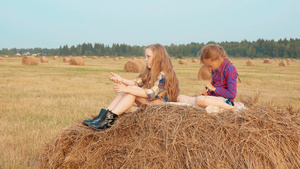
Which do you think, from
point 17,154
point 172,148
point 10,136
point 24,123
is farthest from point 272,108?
point 24,123

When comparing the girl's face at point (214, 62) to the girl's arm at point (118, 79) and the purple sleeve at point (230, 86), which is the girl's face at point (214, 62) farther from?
the girl's arm at point (118, 79)

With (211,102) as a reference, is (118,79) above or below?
above

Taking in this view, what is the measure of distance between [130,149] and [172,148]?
1.51 ft

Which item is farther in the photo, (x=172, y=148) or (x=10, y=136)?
(x=10, y=136)

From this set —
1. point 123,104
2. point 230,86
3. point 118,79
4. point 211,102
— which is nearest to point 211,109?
point 211,102

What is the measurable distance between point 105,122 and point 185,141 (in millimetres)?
1073

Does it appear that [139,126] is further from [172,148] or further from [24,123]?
[24,123]

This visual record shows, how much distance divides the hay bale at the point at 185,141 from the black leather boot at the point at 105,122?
0.07 meters

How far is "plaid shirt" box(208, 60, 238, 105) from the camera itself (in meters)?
4.31

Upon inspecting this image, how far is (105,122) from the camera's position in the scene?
3.70 meters

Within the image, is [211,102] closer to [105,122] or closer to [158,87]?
[158,87]

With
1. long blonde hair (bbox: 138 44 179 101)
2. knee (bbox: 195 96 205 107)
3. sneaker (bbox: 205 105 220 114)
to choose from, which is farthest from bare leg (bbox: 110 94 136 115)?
sneaker (bbox: 205 105 220 114)

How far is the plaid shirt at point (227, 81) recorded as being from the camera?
4309 mm

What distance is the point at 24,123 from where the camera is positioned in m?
6.21
